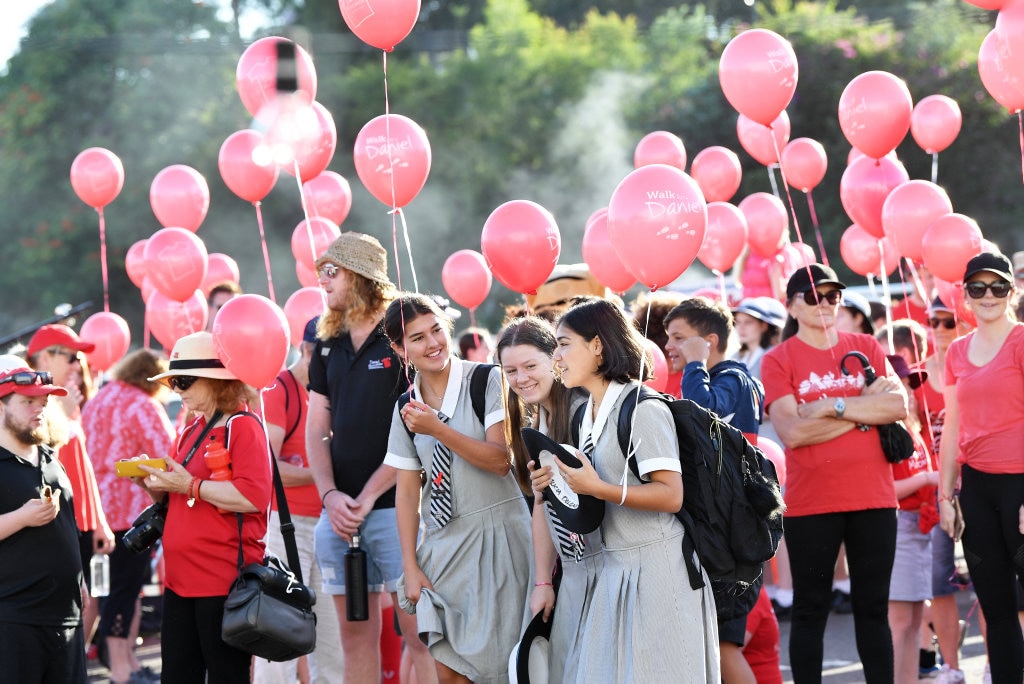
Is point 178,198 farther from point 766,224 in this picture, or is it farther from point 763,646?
point 763,646

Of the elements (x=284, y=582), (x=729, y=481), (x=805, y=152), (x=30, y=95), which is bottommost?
(x=284, y=582)

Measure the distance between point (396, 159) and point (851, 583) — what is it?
3091 millimetres

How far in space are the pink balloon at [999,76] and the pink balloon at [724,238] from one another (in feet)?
8.40

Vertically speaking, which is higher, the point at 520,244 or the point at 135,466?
the point at 520,244

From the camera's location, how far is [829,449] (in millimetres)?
5500

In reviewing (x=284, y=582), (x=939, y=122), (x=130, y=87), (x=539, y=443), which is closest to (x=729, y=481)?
(x=539, y=443)

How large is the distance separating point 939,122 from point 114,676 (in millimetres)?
6296

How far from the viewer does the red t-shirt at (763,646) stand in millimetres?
5316

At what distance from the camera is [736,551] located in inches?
160

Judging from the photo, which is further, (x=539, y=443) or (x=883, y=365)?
(x=883, y=365)

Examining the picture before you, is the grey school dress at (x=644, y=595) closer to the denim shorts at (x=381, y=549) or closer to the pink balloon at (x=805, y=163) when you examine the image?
the denim shorts at (x=381, y=549)

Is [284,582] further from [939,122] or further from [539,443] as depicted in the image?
[939,122]

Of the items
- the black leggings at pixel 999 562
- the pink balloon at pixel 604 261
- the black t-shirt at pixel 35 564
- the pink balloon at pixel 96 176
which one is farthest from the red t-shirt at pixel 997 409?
the pink balloon at pixel 96 176

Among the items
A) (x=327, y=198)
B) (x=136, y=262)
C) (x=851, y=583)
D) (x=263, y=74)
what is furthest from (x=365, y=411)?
(x=136, y=262)
